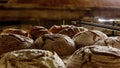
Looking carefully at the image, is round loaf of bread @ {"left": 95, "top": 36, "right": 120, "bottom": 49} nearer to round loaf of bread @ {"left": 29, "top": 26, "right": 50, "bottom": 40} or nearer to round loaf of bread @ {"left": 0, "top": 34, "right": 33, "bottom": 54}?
round loaf of bread @ {"left": 0, "top": 34, "right": 33, "bottom": 54}

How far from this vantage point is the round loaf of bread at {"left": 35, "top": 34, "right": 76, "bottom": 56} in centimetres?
200

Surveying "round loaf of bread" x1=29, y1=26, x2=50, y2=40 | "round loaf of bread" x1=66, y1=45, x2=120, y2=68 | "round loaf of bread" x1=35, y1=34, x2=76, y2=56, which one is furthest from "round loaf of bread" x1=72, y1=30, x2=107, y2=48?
"round loaf of bread" x1=66, y1=45, x2=120, y2=68

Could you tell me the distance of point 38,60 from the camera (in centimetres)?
126

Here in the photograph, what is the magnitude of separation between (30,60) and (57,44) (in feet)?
2.54

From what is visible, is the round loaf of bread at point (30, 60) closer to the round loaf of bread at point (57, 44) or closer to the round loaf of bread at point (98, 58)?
the round loaf of bread at point (98, 58)

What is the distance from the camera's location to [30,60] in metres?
1.25

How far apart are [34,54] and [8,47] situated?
650mm

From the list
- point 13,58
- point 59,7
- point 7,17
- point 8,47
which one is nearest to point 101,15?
point 59,7

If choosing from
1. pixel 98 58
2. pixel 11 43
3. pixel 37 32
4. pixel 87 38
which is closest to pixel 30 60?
pixel 98 58

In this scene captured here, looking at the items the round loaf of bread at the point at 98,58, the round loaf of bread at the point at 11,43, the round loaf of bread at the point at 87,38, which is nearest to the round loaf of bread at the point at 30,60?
the round loaf of bread at the point at 98,58

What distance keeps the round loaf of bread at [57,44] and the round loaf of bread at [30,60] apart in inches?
25.2

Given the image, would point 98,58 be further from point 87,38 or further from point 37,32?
point 37,32

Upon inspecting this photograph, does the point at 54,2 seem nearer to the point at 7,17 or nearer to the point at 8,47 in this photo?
the point at 7,17

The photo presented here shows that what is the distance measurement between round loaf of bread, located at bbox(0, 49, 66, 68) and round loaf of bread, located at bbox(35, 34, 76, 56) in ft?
2.10
